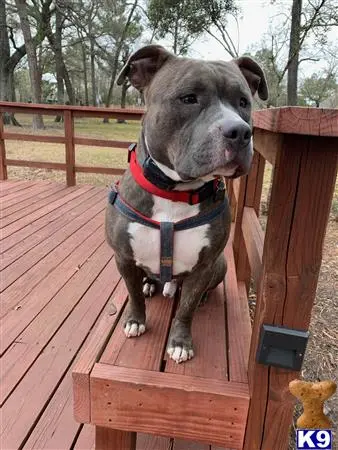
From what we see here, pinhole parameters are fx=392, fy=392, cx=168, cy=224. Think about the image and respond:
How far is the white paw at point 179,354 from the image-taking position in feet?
4.97

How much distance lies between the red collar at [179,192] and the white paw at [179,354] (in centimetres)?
58

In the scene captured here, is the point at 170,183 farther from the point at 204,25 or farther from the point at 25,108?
the point at 204,25

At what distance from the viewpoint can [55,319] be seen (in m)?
2.42

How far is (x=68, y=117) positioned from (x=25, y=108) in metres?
0.83

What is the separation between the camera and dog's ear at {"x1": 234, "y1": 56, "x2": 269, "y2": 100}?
5.23 ft

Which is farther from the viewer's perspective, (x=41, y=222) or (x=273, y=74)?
(x=273, y=74)

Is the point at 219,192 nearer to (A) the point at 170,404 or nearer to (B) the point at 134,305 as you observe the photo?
(B) the point at 134,305

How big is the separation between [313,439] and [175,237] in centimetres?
75

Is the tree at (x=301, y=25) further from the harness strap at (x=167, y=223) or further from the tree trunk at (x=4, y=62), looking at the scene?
the tree trunk at (x=4, y=62)

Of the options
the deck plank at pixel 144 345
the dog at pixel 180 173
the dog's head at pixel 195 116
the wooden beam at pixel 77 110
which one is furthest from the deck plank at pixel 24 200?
the dog's head at pixel 195 116

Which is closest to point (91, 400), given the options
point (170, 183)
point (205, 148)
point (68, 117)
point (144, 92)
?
point (170, 183)

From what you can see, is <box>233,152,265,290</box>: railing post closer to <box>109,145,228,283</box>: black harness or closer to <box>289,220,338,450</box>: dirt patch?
<box>289,220,338,450</box>: dirt patch

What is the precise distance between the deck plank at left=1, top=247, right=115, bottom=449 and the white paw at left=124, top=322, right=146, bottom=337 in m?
0.55

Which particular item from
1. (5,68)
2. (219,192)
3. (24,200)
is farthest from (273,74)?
(5,68)
